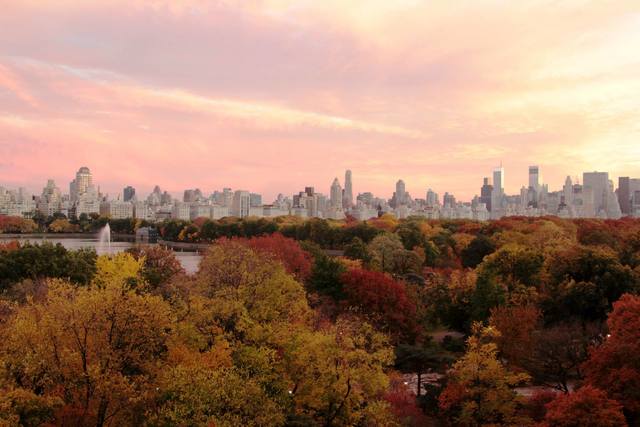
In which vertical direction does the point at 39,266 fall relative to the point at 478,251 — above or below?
below

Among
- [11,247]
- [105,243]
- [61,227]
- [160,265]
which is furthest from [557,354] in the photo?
[61,227]

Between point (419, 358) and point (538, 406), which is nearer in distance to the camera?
point (538, 406)

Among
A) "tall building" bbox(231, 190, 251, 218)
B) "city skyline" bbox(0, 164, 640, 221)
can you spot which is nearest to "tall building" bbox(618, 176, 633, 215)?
"city skyline" bbox(0, 164, 640, 221)

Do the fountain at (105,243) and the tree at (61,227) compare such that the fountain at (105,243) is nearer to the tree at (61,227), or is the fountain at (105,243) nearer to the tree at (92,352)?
the tree at (61,227)

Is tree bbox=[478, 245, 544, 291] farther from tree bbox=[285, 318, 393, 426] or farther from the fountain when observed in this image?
the fountain

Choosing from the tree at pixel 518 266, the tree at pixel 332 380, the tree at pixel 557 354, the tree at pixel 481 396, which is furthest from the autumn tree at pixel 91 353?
the tree at pixel 518 266

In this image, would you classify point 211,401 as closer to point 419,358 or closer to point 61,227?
point 419,358

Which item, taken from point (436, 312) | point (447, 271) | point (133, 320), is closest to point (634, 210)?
point (447, 271)
